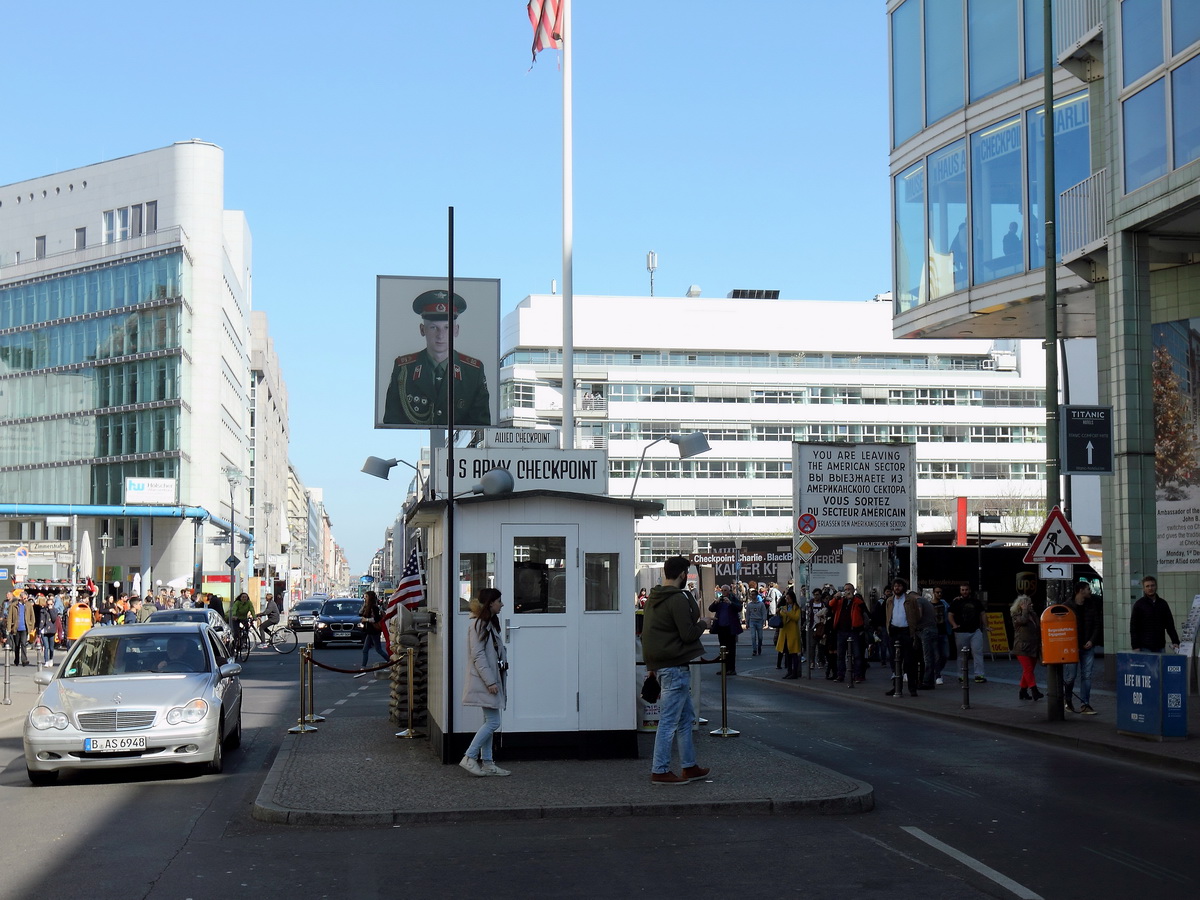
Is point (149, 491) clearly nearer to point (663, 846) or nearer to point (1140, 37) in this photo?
point (1140, 37)

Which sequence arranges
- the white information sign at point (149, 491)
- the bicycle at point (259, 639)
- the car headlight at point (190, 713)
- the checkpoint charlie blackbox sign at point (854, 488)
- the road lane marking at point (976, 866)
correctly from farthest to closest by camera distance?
the white information sign at point (149, 491), the bicycle at point (259, 639), the checkpoint charlie blackbox sign at point (854, 488), the car headlight at point (190, 713), the road lane marking at point (976, 866)

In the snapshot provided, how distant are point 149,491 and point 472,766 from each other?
6675 cm

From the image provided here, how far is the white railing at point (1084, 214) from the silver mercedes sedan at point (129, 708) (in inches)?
633

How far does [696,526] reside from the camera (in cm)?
9294

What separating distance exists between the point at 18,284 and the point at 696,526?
46.7 meters

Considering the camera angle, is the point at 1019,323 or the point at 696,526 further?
the point at 696,526

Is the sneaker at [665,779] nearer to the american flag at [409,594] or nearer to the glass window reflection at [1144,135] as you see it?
the american flag at [409,594]

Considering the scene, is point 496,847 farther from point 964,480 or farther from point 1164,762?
point 964,480

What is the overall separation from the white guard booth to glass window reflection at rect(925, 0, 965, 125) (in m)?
18.4

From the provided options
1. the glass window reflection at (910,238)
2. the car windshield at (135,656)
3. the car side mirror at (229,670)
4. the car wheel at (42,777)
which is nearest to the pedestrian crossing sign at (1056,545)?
the car side mirror at (229,670)

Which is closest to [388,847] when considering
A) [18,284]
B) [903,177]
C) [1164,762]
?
[1164,762]

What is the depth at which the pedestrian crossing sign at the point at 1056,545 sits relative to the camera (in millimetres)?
17391

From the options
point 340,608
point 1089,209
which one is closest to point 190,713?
point 1089,209

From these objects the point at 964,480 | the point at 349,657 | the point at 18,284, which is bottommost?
the point at 349,657
